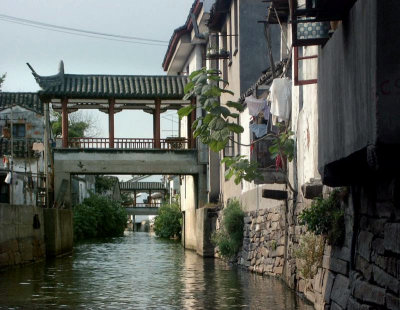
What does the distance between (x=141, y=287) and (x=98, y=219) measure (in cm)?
3739

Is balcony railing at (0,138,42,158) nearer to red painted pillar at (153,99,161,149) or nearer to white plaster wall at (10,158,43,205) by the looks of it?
white plaster wall at (10,158,43,205)

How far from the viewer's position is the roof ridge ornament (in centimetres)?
3668

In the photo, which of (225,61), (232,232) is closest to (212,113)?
(232,232)

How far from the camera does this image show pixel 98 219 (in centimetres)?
5556

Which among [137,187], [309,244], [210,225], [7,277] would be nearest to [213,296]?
[309,244]

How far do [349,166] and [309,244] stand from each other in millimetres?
4318

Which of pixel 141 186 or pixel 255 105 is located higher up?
pixel 255 105

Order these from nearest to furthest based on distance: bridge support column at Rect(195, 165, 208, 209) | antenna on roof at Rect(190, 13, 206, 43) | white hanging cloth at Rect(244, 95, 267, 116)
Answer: white hanging cloth at Rect(244, 95, 267, 116) < antenna on roof at Rect(190, 13, 206, 43) < bridge support column at Rect(195, 165, 208, 209)

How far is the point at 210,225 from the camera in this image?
29.9 m

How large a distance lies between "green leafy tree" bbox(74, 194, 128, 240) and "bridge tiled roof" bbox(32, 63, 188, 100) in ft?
41.5

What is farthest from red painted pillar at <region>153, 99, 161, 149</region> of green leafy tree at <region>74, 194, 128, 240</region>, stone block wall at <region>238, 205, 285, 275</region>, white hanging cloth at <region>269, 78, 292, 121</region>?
white hanging cloth at <region>269, 78, 292, 121</region>

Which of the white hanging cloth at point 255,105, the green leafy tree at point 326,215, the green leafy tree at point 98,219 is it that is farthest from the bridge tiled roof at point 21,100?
the green leafy tree at point 326,215

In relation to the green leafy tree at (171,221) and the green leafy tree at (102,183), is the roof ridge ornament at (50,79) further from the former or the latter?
the green leafy tree at (102,183)

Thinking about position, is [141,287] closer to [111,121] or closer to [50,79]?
[111,121]
